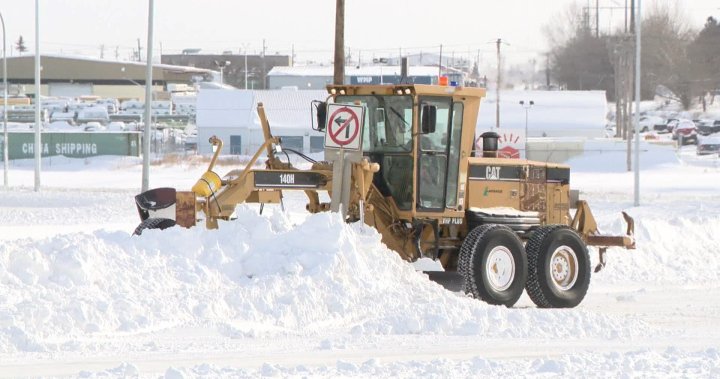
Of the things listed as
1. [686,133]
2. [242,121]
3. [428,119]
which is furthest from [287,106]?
[428,119]

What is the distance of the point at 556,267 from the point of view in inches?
619

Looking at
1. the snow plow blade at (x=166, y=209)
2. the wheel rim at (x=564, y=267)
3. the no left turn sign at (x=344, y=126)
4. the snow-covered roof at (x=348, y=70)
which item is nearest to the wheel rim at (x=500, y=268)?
the wheel rim at (x=564, y=267)

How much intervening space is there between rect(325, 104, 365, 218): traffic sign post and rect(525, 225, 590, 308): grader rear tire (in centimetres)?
252

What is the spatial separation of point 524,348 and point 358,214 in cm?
355

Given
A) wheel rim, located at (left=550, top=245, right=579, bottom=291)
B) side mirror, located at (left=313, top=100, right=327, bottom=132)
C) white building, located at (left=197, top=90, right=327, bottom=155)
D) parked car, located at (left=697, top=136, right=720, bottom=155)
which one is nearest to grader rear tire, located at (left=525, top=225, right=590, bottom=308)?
wheel rim, located at (left=550, top=245, right=579, bottom=291)

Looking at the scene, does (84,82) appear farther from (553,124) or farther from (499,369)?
(499,369)

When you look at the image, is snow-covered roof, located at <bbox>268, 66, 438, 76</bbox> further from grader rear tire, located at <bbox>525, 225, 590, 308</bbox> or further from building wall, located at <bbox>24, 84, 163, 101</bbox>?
grader rear tire, located at <bbox>525, 225, 590, 308</bbox>

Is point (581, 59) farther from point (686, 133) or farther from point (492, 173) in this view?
point (492, 173)

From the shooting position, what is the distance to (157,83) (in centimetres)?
12569

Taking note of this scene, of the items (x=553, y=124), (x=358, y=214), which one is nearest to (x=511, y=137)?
(x=553, y=124)

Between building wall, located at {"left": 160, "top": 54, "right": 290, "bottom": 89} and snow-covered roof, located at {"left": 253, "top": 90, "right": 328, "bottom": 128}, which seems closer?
snow-covered roof, located at {"left": 253, "top": 90, "right": 328, "bottom": 128}

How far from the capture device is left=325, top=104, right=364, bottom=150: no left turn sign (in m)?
14.6

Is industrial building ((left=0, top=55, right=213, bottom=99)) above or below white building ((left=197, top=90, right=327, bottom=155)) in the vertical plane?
above

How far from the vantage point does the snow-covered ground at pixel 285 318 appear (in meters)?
10.5
